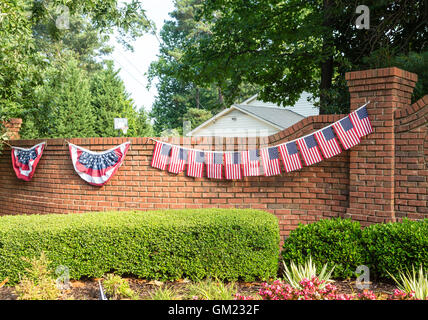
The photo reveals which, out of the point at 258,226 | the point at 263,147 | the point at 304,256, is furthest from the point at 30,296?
the point at 263,147

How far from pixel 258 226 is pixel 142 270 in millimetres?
1679

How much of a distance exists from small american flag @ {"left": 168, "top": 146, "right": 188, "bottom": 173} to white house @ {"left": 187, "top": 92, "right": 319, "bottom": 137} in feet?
47.1

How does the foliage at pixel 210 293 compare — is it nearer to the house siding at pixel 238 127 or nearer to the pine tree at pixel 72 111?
the pine tree at pixel 72 111

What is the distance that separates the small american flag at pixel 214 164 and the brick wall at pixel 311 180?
152 millimetres

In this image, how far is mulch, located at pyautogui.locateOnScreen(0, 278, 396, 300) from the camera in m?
5.25

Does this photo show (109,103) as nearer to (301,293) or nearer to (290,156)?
(290,156)

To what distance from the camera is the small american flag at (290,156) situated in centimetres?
715

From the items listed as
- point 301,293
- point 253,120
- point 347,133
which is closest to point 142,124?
point 253,120

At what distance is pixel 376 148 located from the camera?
22.0 ft

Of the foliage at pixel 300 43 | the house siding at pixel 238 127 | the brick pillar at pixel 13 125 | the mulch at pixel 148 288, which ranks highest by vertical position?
the foliage at pixel 300 43

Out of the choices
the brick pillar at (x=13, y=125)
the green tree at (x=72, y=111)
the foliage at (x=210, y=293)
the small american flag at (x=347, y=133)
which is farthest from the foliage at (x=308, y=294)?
the green tree at (x=72, y=111)

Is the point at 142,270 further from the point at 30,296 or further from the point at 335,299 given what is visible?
the point at 335,299

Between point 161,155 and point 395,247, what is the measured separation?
13.8ft

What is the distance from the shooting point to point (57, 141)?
8922 millimetres
